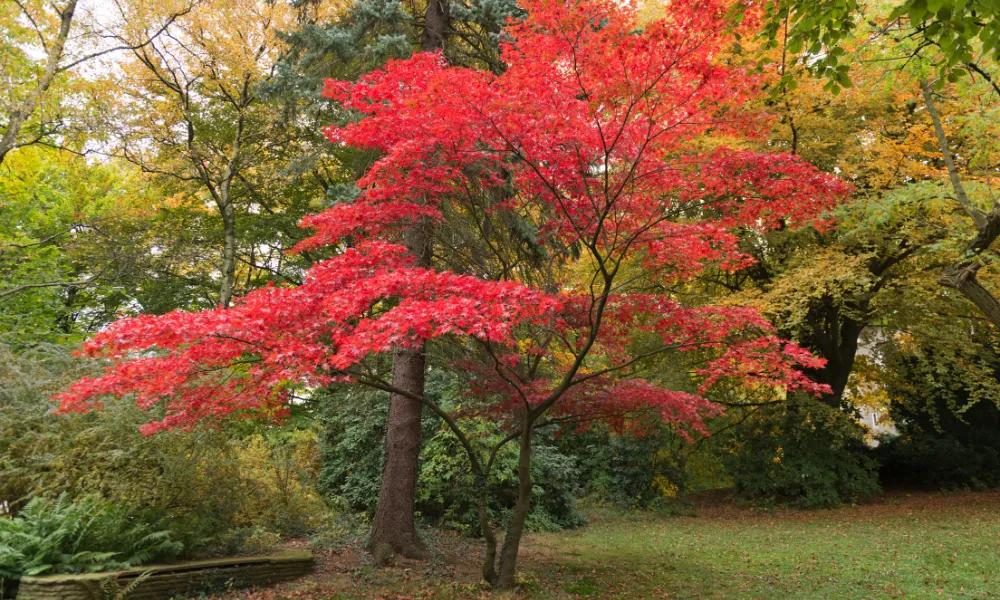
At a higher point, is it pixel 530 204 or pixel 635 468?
pixel 530 204

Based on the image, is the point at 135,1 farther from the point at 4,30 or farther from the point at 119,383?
the point at 119,383

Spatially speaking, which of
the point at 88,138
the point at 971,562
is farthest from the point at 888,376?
the point at 88,138

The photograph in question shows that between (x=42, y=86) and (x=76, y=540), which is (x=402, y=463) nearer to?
(x=76, y=540)

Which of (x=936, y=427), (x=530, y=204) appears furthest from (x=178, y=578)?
(x=936, y=427)

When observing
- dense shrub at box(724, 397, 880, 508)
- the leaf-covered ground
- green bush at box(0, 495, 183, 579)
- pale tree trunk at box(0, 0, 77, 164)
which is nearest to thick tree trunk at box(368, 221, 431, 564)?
the leaf-covered ground

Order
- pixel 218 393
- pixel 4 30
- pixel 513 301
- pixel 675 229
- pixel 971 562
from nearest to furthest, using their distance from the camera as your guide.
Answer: pixel 513 301 → pixel 218 393 → pixel 675 229 → pixel 971 562 → pixel 4 30

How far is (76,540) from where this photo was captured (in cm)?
534

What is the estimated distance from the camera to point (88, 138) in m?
9.80

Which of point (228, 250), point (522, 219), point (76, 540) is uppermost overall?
point (228, 250)

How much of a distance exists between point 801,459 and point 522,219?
35.2 ft

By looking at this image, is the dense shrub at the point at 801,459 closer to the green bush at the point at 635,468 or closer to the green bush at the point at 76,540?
the green bush at the point at 635,468

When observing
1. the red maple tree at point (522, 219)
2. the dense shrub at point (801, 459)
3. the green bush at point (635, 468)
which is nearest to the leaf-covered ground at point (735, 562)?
the dense shrub at point (801, 459)

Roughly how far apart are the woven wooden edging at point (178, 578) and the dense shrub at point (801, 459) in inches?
449

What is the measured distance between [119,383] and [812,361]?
6.24 m
